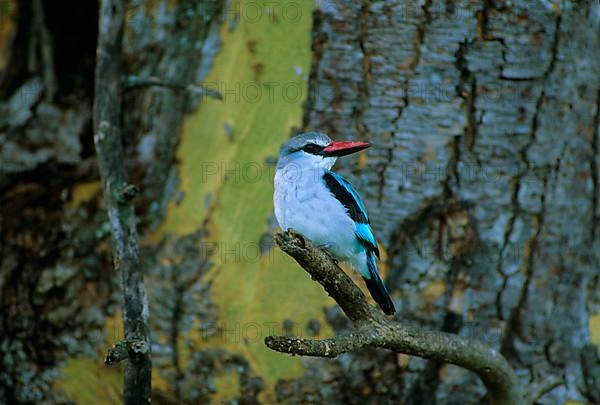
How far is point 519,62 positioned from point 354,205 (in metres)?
1.19

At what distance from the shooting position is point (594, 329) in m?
3.88

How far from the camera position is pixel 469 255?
3.59 m

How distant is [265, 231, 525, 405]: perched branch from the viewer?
2.37m

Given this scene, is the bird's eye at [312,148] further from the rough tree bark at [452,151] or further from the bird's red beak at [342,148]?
the rough tree bark at [452,151]

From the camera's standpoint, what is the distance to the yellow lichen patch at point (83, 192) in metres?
4.05

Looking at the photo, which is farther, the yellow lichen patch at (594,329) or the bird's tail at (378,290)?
the yellow lichen patch at (594,329)

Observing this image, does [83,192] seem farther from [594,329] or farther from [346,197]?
[594,329]

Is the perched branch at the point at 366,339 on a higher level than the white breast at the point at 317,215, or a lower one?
lower

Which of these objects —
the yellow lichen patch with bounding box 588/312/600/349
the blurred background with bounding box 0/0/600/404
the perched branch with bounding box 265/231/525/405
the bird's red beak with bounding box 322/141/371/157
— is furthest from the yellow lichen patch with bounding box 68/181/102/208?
the yellow lichen patch with bounding box 588/312/600/349

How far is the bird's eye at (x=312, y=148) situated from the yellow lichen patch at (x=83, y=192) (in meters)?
1.40

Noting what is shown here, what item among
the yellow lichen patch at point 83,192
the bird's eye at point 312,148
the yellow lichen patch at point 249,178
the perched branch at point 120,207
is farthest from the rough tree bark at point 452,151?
the yellow lichen patch at point 83,192

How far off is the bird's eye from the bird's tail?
472mm

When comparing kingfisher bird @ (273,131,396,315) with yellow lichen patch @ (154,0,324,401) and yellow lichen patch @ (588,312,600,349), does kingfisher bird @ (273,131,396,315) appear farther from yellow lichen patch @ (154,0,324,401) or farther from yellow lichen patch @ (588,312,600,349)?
yellow lichen patch @ (588,312,600,349)

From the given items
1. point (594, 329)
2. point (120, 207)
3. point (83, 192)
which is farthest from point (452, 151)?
point (83, 192)
